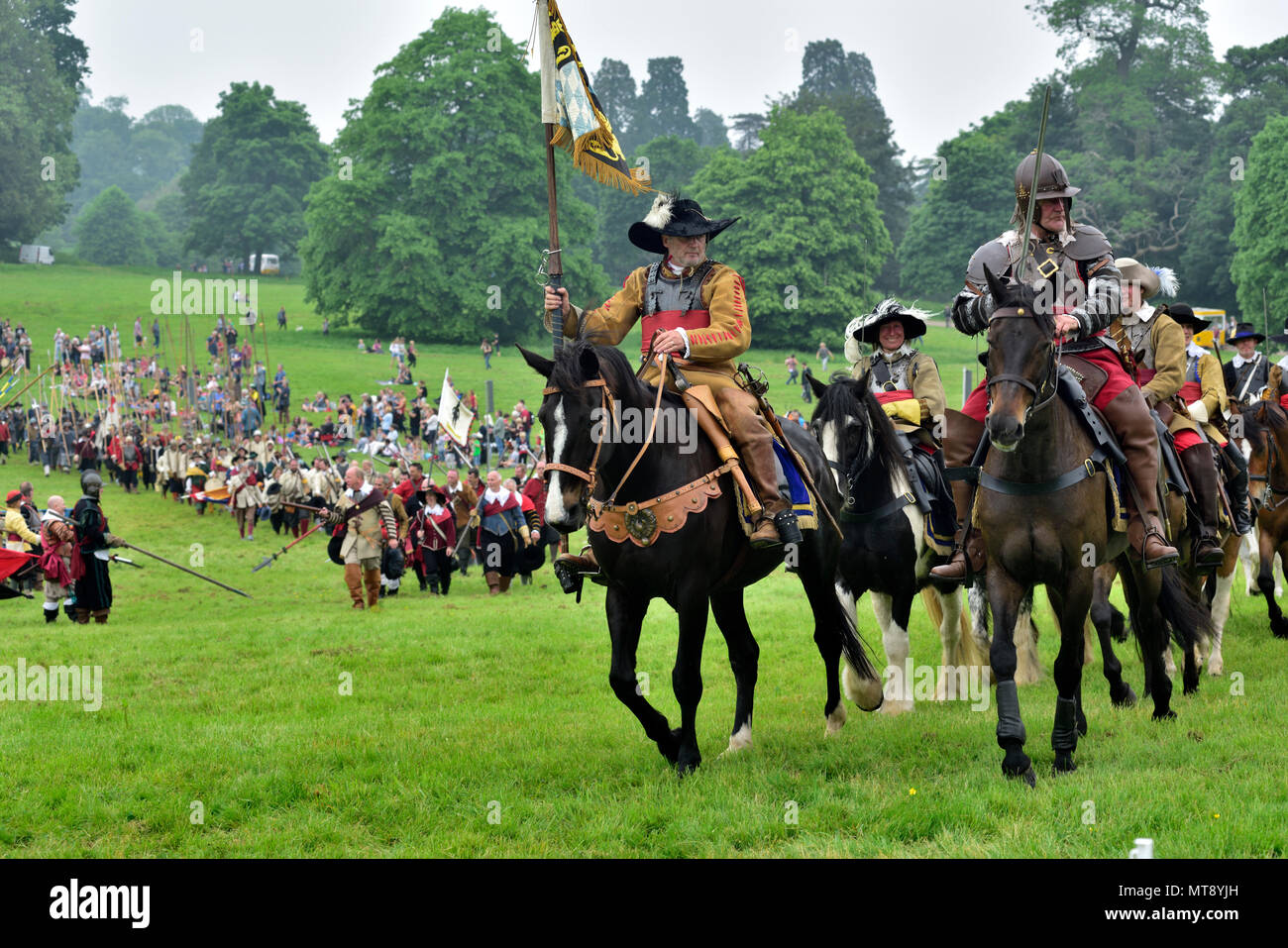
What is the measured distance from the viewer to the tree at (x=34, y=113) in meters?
85.1

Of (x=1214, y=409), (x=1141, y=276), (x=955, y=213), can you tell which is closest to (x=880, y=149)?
(x=955, y=213)

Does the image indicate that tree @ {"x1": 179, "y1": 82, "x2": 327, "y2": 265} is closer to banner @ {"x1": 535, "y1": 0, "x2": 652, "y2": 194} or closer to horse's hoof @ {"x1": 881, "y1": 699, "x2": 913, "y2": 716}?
banner @ {"x1": 535, "y1": 0, "x2": 652, "y2": 194}

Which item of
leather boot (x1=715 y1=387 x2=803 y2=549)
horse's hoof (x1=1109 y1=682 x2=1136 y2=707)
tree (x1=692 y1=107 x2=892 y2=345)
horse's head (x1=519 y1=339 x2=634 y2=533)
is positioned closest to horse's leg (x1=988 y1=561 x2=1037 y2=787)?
leather boot (x1=715 y1=387 x2=803 y2=549)

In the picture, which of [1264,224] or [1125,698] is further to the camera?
[1264,224]

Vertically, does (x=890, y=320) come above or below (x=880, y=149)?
below

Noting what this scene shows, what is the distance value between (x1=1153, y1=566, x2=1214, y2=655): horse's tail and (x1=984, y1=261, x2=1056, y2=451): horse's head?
3500 millimetres

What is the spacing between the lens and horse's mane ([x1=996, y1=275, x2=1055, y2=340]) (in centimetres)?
760

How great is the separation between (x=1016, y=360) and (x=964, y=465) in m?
1.40

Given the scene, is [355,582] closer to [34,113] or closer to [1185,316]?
[1185,316]

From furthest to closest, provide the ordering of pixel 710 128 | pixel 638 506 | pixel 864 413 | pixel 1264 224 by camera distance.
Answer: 1. pixel 710 128
2. pixel 1264 224
3. pixel 864 413
4. pixel 638 506

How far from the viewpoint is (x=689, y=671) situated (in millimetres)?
8492

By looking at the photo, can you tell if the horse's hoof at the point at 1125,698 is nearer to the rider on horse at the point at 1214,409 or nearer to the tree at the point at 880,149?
the rider on horse at the point at 1214,409

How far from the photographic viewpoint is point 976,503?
27.3ft

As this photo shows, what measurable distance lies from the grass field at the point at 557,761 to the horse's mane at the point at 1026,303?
2.81m
